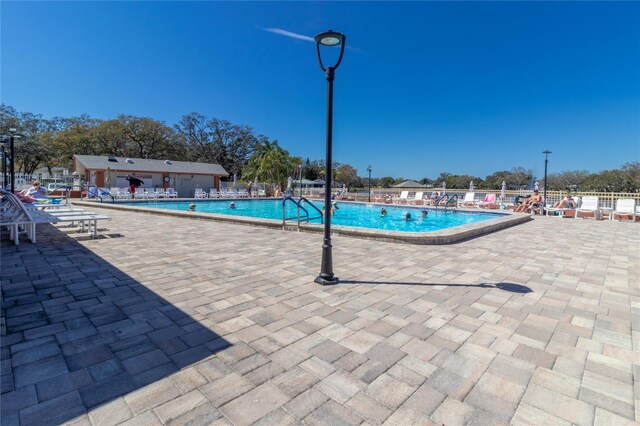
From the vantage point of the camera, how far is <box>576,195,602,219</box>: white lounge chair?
40.2 ft

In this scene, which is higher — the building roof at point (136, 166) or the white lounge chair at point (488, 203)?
the building roof at point (136, 166)

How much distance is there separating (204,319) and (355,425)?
163 cm

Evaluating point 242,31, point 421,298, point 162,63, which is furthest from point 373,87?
point 421,298

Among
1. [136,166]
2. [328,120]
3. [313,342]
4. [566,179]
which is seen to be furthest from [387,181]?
[313,342]

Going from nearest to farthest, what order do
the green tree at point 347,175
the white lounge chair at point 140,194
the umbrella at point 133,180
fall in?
Result: 1. the white lounge chair at point 140,194
2. the umbrella at point 133,180
3. the green tree at point 347,175

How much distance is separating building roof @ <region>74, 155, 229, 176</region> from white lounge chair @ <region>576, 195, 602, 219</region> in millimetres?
26035

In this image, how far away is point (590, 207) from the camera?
12.5 metres

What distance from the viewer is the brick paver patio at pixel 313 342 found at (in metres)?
1.61

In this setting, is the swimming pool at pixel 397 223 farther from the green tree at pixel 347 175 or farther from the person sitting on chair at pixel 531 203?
the green tree at pixel 347 175

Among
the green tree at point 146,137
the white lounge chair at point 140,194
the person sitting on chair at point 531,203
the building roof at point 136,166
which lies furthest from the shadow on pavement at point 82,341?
the green tree at point 146,137

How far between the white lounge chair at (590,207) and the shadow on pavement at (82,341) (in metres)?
15.1

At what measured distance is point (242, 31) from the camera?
14.2 metres

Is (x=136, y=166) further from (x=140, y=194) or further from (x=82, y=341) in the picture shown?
(x=82, y=341)

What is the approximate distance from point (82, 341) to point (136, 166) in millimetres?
25917
